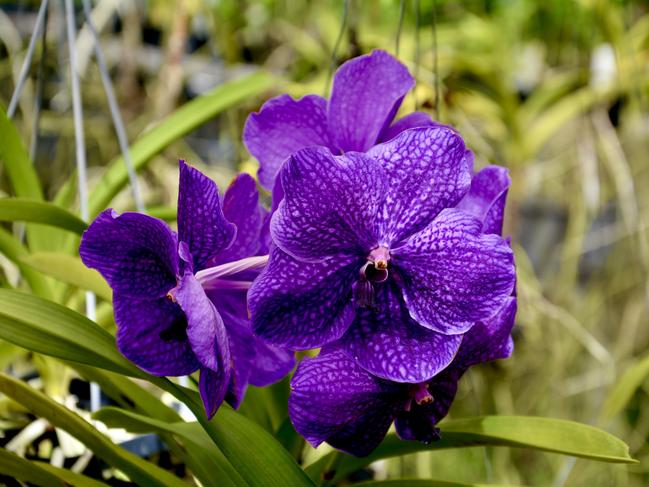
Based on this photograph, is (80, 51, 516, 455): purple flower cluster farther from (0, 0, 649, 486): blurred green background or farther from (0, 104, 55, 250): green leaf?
(0, 0, 649, 486): blurred green background

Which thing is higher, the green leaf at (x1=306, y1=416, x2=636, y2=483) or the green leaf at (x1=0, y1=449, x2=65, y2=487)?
the green leaf at (x1=0, y1=449, x2=65, y2=487)

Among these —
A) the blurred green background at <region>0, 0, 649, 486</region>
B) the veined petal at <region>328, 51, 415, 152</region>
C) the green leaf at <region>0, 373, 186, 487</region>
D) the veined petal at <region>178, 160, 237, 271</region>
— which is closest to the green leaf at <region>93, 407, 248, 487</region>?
the green leaf at <region>0, 373, 186, 487</region>

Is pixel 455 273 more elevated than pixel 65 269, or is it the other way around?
pixel 65 269

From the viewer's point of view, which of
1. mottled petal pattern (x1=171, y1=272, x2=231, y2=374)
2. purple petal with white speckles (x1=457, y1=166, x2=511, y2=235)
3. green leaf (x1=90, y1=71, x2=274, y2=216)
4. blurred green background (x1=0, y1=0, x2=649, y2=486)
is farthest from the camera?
blurred green background (x1=0, y1=0, x2=649, y2=486)

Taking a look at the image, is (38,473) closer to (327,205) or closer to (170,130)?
(327,205)

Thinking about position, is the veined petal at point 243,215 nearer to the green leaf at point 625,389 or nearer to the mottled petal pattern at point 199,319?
the mottled petal pattern at point 199,319

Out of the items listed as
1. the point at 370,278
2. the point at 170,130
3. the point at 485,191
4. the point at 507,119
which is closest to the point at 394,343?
the point at 370,278

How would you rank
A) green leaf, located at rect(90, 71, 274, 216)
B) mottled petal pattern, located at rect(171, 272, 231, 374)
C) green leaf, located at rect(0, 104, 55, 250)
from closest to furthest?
mottled petal pattern, located at rect(171, 272, 231, 374)
green leaf, located at rect(0, 104, 55, 250)
green leaf, located at rect(90, 71, 274, 216)
